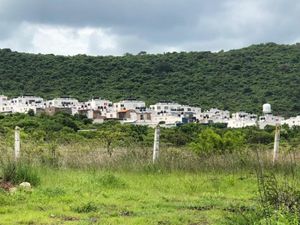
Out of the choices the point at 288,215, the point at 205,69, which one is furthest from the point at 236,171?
the point at 205,69

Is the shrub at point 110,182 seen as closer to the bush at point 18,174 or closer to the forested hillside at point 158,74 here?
the bush at point 18,174

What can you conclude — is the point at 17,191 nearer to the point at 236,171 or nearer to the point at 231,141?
the point at 236,171

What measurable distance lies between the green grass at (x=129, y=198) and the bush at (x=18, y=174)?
23cm

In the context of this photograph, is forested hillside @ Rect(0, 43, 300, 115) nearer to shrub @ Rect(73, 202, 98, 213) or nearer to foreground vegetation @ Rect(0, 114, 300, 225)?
foreground vegetation @ Rect(0, 114, 300, 225)

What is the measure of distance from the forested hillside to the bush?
68031 mm

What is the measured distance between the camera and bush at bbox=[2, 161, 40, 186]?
1074cm

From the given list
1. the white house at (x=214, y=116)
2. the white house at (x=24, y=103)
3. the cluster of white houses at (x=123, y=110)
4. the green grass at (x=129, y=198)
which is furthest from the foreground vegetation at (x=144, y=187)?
the white house at (x=24, y=103)

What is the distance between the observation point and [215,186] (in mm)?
11734

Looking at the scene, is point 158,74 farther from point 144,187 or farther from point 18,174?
point 18,174

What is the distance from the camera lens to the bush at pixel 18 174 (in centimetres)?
1074

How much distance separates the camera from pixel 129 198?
1015 centimetres

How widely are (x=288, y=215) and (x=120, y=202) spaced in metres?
4.49

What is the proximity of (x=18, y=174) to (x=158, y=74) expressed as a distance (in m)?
81.3

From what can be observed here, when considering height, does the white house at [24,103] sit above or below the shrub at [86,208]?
above
